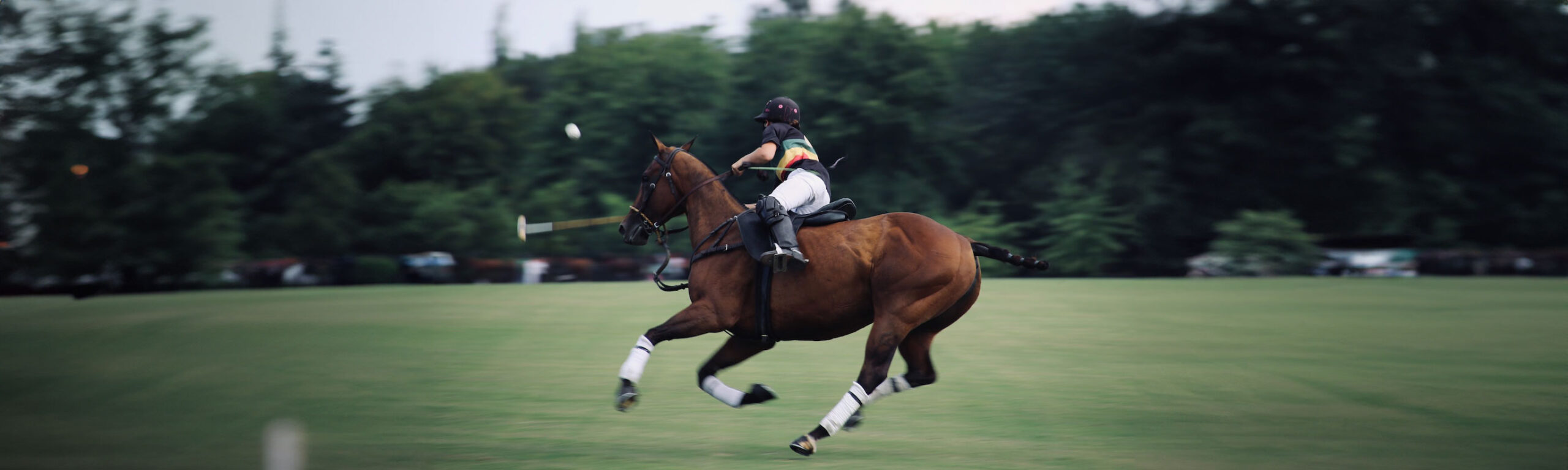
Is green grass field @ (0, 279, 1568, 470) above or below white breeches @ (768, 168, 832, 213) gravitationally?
below

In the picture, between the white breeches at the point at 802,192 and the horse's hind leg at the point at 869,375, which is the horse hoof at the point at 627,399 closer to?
the horse's hind leg at the point at 869,375

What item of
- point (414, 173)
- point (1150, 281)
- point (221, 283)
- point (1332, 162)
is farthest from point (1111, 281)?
point (414, 173)

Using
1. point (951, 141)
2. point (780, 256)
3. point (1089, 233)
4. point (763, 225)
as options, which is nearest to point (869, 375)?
point (780, 256)

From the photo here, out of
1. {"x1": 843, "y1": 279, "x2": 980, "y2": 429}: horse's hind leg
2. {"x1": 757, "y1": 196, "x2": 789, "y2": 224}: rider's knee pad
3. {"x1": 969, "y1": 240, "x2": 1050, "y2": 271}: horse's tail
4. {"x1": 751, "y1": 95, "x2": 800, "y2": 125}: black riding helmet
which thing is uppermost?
{"x1": 751, "y1": 95, "x2": 800, "y2": 125}: black riding helmet

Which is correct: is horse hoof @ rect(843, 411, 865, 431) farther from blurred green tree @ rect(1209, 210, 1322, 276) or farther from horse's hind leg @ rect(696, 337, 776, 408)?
blurred green tree @ rect(1209, 210, 1322, 276)

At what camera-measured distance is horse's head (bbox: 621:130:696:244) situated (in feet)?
32.8

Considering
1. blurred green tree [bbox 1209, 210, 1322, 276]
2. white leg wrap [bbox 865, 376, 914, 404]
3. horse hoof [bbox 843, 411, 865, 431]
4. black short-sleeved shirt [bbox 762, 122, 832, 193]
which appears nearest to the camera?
white leg wrap [bbox 865, 376, 914, 404]

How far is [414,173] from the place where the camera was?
5762cm

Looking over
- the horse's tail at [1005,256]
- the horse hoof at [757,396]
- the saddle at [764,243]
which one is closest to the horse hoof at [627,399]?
the horse hoof at [757,396]

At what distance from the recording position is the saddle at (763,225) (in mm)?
9180

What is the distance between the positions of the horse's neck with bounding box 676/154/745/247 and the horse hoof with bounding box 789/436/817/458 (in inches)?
73.0

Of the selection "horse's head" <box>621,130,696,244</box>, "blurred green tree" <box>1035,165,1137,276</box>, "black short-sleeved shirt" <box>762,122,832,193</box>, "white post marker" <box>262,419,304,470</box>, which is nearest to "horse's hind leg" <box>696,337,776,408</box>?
"horse's head" <box>621,130,696,244</box>

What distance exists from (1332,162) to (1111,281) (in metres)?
12.7

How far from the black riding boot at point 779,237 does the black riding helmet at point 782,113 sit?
88 centimetres
